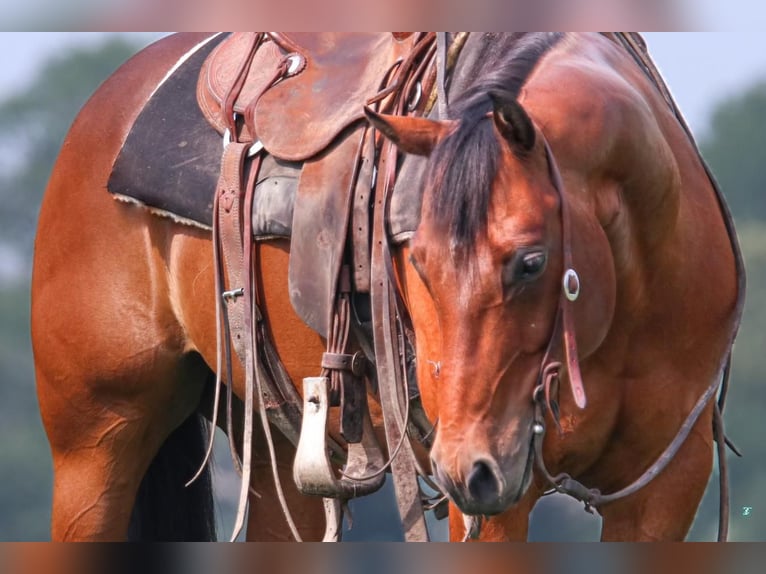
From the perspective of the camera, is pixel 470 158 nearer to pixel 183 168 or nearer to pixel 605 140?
pixel 605 140

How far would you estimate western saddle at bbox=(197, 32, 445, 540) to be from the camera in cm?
336

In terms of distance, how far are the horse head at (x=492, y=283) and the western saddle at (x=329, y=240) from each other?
1.39 feet

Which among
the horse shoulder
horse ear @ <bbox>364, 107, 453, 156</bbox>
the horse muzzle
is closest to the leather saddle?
horse ear @ <bbox>364, 107, 453, 156</bbox>

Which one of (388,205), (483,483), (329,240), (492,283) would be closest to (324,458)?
(329,240)

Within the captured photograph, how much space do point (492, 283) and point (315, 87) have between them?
1.15 m

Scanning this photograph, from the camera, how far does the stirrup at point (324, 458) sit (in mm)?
3459

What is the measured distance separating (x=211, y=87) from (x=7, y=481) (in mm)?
5202

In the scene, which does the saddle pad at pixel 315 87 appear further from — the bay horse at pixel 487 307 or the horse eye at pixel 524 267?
the horse eye at pixel 524 267

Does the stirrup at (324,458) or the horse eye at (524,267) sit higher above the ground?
the horse eye at (524,267)

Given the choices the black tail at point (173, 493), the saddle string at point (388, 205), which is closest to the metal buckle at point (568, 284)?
the saddle string at point (388, 205)

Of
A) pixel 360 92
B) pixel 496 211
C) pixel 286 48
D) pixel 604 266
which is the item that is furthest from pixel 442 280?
pixel 286 48

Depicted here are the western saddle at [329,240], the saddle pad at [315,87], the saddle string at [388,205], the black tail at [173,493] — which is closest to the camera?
the saddle string at [388,205]

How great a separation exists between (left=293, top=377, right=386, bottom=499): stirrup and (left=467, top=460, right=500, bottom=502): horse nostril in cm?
72

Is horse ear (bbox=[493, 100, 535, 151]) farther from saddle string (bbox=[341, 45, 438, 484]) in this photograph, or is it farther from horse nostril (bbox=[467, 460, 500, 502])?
horse nostril (bbox=[467, 460, 500, 502])
